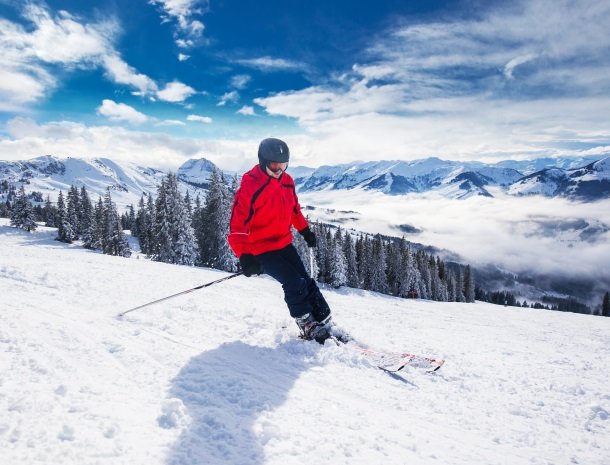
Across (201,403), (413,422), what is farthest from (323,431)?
(201,403)

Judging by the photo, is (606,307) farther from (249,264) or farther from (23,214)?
(23,214)

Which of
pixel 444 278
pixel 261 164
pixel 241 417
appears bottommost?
pixel 444 278

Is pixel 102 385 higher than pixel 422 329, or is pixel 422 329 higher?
pixel 102 385

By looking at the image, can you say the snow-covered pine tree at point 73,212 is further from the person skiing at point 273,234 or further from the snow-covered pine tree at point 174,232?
the person skiing at point 273,234

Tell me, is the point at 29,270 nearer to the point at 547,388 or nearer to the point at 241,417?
the point at 241,417

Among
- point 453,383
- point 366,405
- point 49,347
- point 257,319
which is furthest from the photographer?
point 257,319

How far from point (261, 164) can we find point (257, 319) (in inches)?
123

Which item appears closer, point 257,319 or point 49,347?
point 49,347

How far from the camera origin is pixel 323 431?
356 cm

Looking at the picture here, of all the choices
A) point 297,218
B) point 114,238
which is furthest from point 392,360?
point 114,238

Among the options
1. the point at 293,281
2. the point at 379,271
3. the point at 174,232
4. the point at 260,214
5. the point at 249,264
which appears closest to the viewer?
the point at 249,264

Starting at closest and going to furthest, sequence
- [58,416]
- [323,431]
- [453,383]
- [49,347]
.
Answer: [58,416]
[323,431]
[49,347]
[453,383]

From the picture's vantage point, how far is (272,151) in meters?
6.03

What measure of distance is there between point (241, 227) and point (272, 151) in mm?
1309
